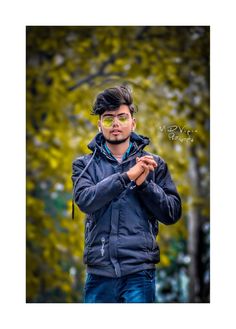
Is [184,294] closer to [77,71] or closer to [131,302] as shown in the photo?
[77,71]

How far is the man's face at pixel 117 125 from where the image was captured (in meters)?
3.17

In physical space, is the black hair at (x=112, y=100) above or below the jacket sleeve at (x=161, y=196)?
above

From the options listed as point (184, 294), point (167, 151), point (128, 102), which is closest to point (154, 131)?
point (167, 151)

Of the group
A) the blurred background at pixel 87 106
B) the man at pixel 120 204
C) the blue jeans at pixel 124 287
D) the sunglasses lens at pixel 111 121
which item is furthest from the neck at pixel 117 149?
the blurred background at pixel 87 106

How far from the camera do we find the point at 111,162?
124 inches

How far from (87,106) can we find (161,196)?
4.25ft

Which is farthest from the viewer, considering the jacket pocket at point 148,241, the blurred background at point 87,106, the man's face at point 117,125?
the blurred background at point 87,106

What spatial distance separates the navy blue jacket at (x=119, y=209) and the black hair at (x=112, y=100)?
0.17 meters

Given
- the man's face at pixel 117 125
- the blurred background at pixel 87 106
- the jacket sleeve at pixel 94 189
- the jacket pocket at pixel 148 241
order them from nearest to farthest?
the jacket sleeve at pixel 94 189 → the jacket pocket at pixel 148 241 → the man's face at pixel 117 125 → the blurred background at pixel 87 106

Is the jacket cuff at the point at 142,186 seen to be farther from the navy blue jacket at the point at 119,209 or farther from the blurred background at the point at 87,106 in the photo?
the blurred background at the point at 87,106

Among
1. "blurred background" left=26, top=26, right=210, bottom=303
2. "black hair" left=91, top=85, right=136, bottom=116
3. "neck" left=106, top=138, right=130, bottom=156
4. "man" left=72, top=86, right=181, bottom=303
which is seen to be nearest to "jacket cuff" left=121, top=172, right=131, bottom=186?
"man" left=72, top=86, right=181, bottom=303

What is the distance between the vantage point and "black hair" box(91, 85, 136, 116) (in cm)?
319

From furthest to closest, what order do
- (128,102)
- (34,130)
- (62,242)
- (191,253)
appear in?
(191,253) → (62,242) → (34,130) → (128,102)
